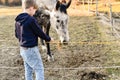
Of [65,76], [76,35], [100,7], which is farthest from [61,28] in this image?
[100,7]

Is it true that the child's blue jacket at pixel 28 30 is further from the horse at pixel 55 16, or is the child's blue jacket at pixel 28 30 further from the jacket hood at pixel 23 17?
the horse at pixel 55 16

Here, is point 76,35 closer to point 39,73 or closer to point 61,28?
point 61,28

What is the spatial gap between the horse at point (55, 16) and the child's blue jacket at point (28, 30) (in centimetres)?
211

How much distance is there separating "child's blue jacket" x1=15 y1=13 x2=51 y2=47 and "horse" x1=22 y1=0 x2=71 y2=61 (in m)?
2.11

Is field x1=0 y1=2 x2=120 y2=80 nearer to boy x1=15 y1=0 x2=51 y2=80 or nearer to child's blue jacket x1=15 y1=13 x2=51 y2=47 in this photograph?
boy x1=15 y1=0 x2=51 y2=80

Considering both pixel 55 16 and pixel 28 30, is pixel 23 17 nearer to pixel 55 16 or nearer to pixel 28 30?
pixel 28 30

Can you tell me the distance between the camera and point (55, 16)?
6938 mm

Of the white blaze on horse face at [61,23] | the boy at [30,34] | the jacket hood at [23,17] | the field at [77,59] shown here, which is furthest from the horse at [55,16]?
the jacket hood at [23,17]

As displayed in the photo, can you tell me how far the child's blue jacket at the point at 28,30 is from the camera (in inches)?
184

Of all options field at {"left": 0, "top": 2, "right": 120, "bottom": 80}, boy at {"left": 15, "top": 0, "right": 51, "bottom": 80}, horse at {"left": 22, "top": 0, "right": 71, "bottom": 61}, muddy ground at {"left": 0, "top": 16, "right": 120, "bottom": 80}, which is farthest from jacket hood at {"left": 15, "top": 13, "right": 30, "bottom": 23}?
horse at {"left": 22, "top": 0, "right": 71, "bottom": 61}

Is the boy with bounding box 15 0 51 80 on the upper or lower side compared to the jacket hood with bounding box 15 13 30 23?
lower

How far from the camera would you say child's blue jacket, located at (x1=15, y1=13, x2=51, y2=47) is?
4.67 m

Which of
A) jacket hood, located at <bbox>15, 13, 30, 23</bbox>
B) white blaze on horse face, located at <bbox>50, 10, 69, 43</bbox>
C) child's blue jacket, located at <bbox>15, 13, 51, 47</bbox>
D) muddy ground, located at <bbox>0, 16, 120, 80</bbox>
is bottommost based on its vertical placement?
muddy ground, located at <bbox>0, 16, 120, 80</bbox>

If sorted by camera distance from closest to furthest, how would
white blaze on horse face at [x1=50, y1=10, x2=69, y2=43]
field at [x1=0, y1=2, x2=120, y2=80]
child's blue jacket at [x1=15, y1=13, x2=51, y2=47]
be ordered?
1. child's blue jacket at [x1=15, y1=13, x2=51, y2=47]
2. field at [x1=0, y1=2, x2=120, y2=80]
3. white blaze on horse face at [x1=50, y1=10, x2=69, y2=43]
